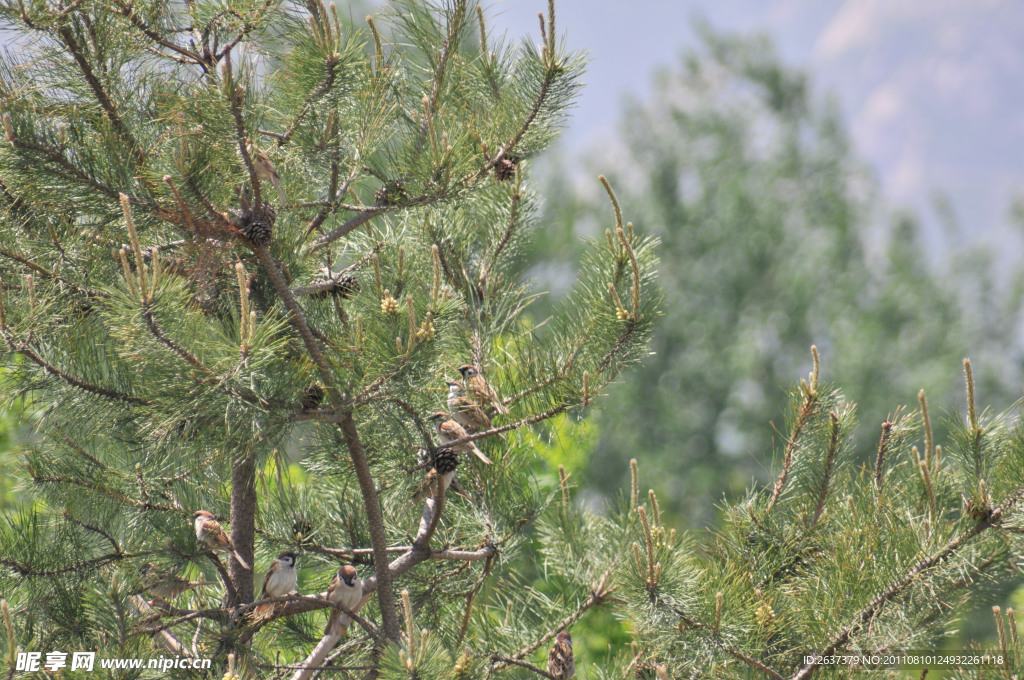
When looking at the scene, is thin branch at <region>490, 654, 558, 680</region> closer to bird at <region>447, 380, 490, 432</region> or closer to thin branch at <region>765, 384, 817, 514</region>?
bird at <region>447, 380, 490, 432</region>

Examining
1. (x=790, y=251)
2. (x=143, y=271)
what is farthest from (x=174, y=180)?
(x=790, y=251)

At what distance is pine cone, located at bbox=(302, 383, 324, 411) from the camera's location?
2412 mm

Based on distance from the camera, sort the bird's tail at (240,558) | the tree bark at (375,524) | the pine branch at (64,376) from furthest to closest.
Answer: the bird's tail at (240,558) < the tree bark at (375,524) < the pine branch at (64,376)

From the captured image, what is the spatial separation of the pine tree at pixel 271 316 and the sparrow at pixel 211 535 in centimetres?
7

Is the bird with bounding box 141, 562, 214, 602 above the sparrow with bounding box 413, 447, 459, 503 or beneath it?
beneath

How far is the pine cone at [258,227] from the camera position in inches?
88.7

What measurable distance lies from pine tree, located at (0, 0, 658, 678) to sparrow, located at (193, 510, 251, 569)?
0.22ft

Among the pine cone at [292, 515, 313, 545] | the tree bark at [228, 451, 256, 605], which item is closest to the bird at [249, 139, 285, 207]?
the tree bark at [228, 451, 256, 605]

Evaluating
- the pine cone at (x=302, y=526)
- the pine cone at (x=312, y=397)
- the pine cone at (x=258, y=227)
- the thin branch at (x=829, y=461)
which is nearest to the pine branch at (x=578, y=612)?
the thin branch at (x=829, y=461)

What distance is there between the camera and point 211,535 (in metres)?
2.69

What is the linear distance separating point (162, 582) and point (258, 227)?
1.47m

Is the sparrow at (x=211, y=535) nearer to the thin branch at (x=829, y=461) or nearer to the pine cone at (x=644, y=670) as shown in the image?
the pine cone at (x=644, y=670)

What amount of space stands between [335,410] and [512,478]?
1087 mm

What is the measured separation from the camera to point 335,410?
7.77 ft
